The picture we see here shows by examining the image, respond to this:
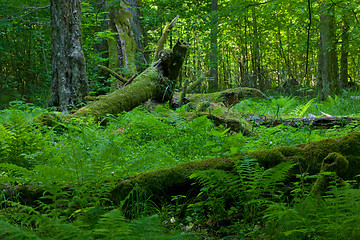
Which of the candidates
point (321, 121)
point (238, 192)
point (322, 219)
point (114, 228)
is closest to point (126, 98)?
point (321, 121)

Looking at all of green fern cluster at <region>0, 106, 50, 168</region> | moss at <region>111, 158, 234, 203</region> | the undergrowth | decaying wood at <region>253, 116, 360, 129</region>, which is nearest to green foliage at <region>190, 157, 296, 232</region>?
the undergrowth

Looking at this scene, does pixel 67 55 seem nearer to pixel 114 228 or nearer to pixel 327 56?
pixel 114 228

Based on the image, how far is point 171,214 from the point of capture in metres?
2.31

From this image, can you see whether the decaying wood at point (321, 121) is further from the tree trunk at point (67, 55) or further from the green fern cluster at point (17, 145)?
the tree trunk at point (67, 55)

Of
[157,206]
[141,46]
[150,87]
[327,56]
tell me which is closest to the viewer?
[157,206]

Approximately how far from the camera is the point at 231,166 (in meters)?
2.47

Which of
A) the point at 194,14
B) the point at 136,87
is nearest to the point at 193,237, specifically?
the point at 136,87

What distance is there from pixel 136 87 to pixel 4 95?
8.74 metres

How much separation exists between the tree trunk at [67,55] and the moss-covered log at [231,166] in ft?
19.3

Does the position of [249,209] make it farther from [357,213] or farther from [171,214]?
[357,213]

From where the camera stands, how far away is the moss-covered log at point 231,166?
2416 millimetres

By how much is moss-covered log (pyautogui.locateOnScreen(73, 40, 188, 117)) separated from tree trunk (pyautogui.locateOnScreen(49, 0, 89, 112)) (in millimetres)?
1314

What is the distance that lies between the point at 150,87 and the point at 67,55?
2.53 meters

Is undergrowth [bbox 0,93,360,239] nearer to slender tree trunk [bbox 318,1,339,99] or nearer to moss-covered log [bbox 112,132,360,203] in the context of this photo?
moss-covered log [bbox 112,132,360,203]
